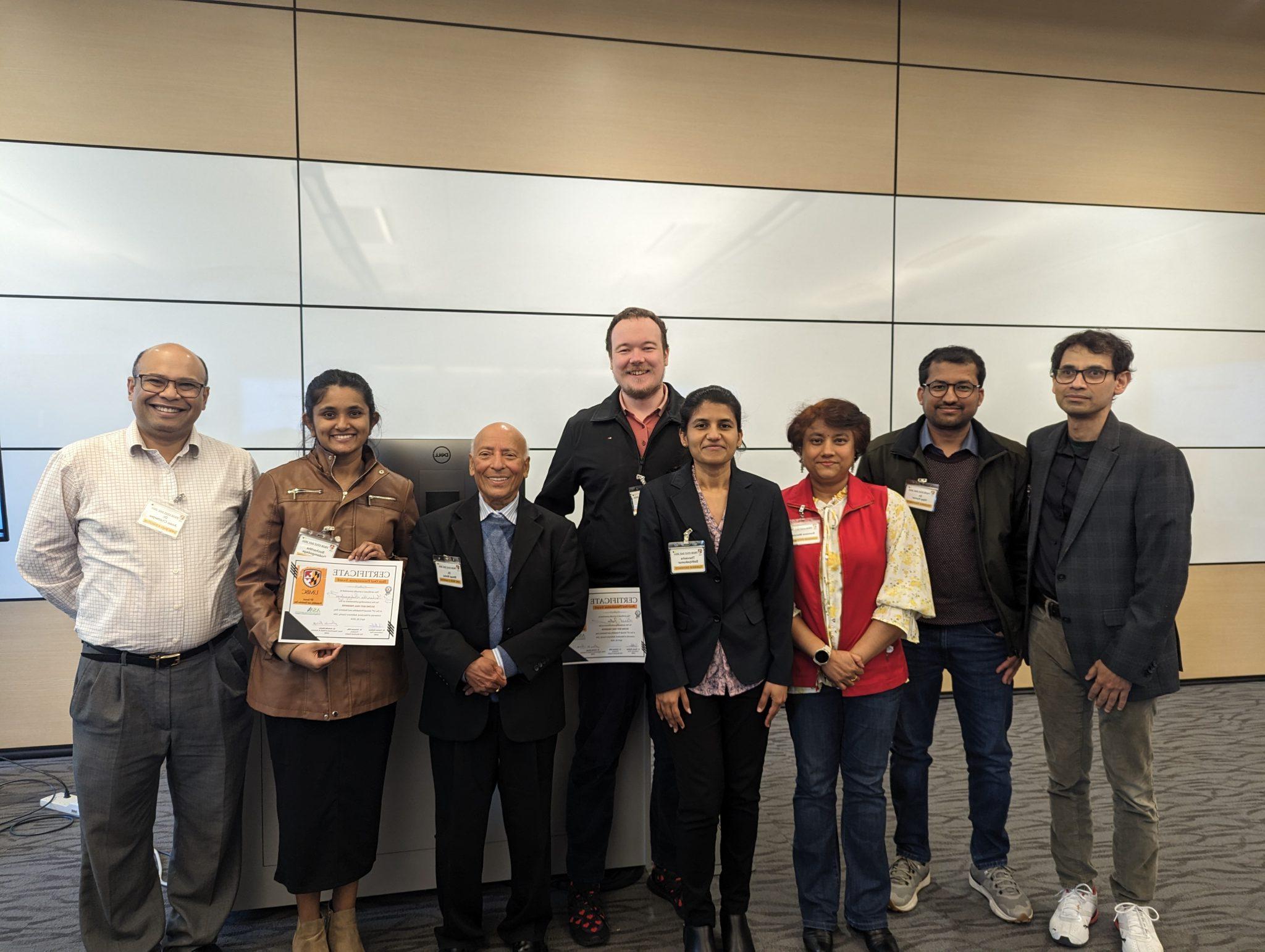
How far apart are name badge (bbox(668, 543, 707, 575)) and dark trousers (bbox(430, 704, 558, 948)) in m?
0.64

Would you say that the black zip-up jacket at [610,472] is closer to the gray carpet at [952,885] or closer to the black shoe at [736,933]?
the black shoe at [736,933]

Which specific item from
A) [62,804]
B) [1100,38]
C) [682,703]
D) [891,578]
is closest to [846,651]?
[891,578]

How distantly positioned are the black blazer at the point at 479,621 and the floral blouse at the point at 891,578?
70 cm

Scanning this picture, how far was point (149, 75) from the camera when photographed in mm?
3766

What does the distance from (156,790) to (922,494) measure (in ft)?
7.94

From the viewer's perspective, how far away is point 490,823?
97.7 inches

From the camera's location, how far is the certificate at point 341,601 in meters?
1.92

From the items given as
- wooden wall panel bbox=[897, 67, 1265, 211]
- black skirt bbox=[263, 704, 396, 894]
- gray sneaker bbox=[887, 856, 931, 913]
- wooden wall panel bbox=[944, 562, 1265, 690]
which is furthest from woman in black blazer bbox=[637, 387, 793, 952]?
wooden wall panel bbox=[944, 562, 1265, 690]

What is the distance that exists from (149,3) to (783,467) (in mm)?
4103

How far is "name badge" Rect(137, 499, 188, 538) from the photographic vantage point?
202 centimetres

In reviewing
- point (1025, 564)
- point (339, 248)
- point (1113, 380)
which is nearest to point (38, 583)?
point (339, 248)

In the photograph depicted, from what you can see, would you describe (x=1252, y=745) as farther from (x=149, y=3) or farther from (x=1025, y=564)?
(x=149, y=3)

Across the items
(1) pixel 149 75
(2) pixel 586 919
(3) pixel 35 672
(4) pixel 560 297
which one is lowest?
(2) pixel 586 919

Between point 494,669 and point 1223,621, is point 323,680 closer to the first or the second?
point 494,669
